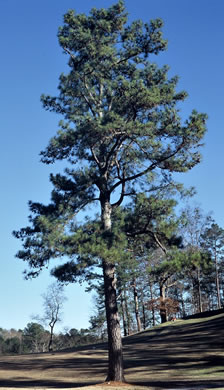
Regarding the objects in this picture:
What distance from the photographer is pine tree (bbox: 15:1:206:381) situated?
16703 millimetres

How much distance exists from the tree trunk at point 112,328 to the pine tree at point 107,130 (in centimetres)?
4

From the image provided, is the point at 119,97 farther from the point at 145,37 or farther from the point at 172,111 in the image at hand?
the point at 145,37

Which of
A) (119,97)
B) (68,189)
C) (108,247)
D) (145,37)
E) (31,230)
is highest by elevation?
(145,37)

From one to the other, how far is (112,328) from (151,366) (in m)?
7.77

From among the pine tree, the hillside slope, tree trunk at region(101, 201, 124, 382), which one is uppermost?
the pine tree

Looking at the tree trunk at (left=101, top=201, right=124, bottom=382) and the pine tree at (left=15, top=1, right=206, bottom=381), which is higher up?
the pine tree at (left=15, top=1, right=206, bottom=381)

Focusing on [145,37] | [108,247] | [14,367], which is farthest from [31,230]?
[14,367]

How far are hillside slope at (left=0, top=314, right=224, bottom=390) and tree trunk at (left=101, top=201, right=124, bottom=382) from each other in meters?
1.46

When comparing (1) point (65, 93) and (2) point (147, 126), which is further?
(1) point (65, 93)

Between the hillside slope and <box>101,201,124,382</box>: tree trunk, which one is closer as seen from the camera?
<box>101,201,124,382</box>: tree trunk

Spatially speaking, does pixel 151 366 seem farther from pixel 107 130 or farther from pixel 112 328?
pixel 107 130

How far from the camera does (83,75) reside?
1903cm

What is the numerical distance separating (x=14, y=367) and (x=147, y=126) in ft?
59.7

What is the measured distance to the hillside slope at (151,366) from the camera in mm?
18636
